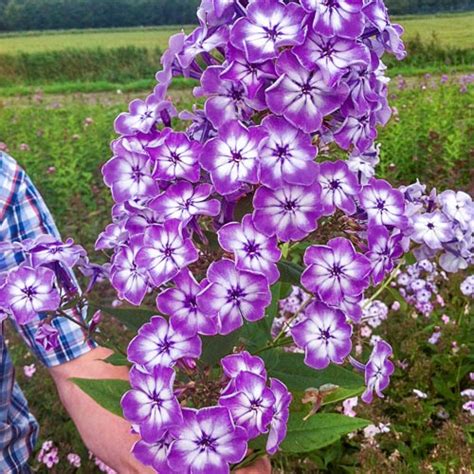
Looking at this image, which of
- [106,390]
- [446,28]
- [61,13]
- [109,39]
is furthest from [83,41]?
[106,390]

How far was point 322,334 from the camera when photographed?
56cm

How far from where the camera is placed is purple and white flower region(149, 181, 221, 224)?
0.55 metres

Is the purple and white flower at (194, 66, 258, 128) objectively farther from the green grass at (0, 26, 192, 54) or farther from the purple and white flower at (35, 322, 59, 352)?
the green grass at (0, 26, 192, 54)

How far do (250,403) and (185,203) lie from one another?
0.48 ft

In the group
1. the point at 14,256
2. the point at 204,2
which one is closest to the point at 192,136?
the point at 204,2

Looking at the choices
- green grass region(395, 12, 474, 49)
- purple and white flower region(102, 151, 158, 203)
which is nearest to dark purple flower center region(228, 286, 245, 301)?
purple and white flower region(102, 151, 158, 203)

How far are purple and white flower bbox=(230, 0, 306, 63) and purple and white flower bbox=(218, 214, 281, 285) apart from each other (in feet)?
0.37

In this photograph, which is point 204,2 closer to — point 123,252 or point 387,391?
point 123,252

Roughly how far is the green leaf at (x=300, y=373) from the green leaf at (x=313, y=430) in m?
0.03

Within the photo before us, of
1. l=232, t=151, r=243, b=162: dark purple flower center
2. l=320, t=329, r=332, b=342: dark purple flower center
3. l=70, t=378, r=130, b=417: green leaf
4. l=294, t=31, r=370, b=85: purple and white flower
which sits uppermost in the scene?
l=294, t=31, r=370, b=85: purple and white flower

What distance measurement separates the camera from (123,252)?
1.94 feet

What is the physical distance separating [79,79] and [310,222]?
13.0 meters

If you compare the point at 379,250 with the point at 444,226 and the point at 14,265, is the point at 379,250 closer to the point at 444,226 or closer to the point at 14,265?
the point at 444,226

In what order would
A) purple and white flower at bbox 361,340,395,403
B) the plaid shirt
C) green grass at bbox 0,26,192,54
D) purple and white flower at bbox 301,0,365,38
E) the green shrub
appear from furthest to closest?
the green shrub, green grass at bbox 0,26,192,54, the plaid shirt, purple and white flower at bbox 361,340,395,403, purple and white flower at bbox 301,0,365,38
